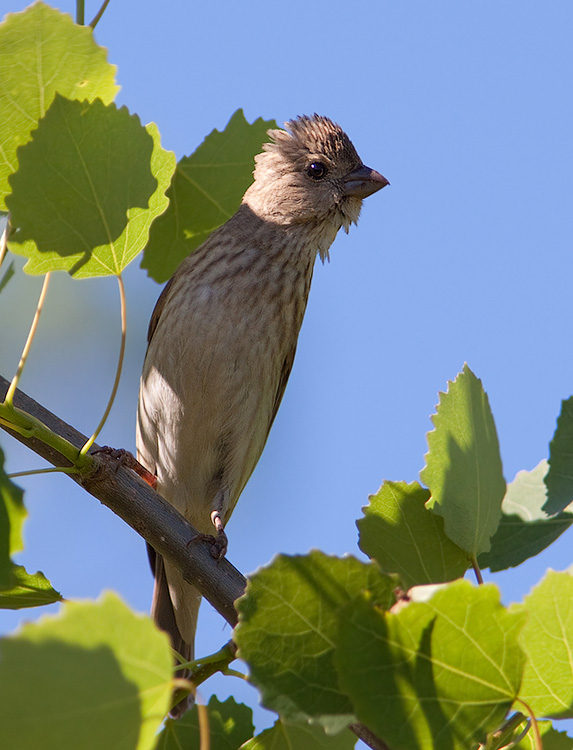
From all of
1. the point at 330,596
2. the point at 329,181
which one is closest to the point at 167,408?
the point at 329,181

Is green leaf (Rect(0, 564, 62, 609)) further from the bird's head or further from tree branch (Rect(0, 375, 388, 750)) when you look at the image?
the bird's head

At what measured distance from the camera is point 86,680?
4.27 feet

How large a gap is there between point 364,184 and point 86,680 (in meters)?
4.39

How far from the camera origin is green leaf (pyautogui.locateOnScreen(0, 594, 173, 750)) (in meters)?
1.27

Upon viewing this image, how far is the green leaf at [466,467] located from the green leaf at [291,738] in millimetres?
517

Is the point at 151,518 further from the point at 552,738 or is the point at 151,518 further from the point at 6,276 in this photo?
the point at 552,738

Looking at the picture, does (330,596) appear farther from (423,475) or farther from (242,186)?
(242,186)

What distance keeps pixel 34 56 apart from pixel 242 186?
76 centimetres

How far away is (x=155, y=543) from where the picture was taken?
2.53m

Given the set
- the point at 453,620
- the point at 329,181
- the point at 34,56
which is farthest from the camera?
the point at 329,181

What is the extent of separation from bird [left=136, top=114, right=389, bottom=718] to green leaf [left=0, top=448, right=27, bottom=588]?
2.93 metres

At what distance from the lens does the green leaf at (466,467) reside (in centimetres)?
207

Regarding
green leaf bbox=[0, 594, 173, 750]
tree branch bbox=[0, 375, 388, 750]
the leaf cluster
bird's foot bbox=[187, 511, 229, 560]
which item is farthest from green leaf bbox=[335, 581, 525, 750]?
bird's foot bbox=[187, 511, 229, 560]

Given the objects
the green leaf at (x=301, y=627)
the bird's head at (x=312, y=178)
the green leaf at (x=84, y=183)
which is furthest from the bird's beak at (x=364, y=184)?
the green leaf at (x=301, y=627)
